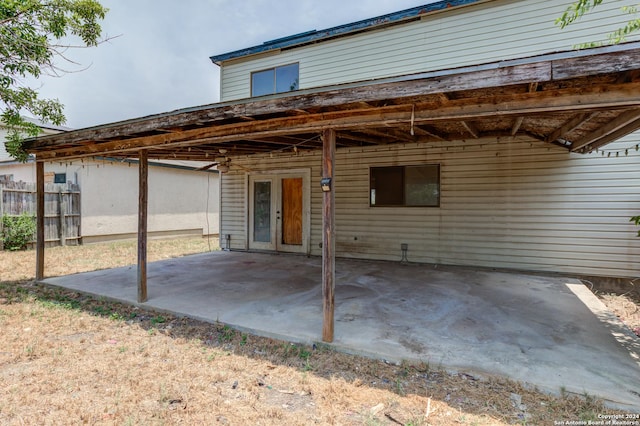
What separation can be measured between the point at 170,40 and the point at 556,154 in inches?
520

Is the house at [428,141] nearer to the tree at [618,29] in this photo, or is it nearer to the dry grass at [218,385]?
the tree at [618,29]

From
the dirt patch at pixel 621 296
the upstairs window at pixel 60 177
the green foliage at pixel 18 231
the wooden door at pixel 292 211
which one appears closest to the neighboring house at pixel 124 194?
the upstairs window at pixel 60 177

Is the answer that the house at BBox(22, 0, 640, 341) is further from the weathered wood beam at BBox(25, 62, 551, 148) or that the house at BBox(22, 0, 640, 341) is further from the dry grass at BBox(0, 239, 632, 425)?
the dry grass at BBox(0, 239, 632, 425)

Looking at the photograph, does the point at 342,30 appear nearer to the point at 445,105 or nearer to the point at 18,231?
the point at 445,105

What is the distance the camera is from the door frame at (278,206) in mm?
8656

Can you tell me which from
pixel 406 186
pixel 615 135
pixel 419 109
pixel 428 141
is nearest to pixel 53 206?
pixel 406 186

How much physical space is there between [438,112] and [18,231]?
10956 millimetres

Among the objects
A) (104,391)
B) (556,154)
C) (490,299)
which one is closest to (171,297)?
(104,391)

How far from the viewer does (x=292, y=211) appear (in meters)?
9.00

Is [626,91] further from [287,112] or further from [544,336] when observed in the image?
[287,112]

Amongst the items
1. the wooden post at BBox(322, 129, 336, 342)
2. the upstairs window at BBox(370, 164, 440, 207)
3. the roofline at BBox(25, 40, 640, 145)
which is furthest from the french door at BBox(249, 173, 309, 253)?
the wooden post at BBox(322, 129, 336, 342)

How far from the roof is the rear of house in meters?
1.27

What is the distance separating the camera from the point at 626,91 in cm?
246

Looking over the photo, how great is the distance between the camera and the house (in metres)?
2.83
